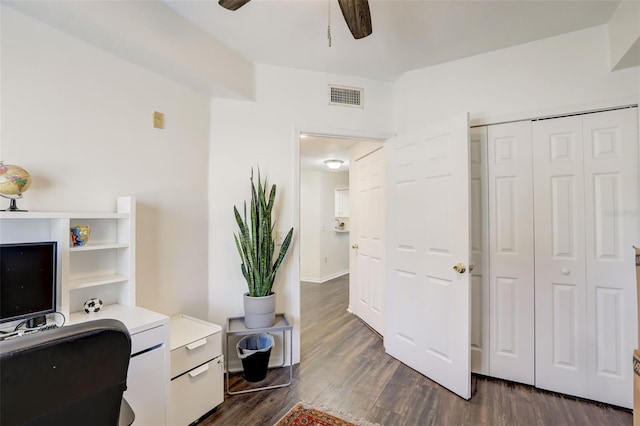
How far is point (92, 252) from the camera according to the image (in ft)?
5.43

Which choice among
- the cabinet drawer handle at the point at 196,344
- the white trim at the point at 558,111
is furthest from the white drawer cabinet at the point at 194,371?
the white trim at the point at 558,111

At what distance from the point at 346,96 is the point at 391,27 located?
2.35 feet

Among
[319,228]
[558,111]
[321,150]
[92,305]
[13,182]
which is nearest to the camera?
[13,182]

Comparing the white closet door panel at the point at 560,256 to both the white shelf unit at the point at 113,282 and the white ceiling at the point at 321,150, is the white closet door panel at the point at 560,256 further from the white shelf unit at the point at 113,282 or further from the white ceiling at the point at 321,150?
the white shelf unit at the point at 113,282

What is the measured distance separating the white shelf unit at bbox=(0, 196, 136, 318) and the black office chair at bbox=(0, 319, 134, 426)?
0.85m

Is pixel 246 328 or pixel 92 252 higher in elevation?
pixel 92 252

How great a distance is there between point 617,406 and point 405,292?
4.72ft

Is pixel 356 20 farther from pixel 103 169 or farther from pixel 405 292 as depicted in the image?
pixel 405 292

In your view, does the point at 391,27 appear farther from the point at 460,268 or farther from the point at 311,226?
the point at 311,226

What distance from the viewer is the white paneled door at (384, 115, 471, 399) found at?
78.7 inches

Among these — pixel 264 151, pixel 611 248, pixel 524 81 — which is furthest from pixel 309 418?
pixel 524 81

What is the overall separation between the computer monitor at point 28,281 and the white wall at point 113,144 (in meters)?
0.28

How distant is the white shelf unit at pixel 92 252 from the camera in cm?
139

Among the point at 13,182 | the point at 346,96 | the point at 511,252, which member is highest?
the point at 346,96
